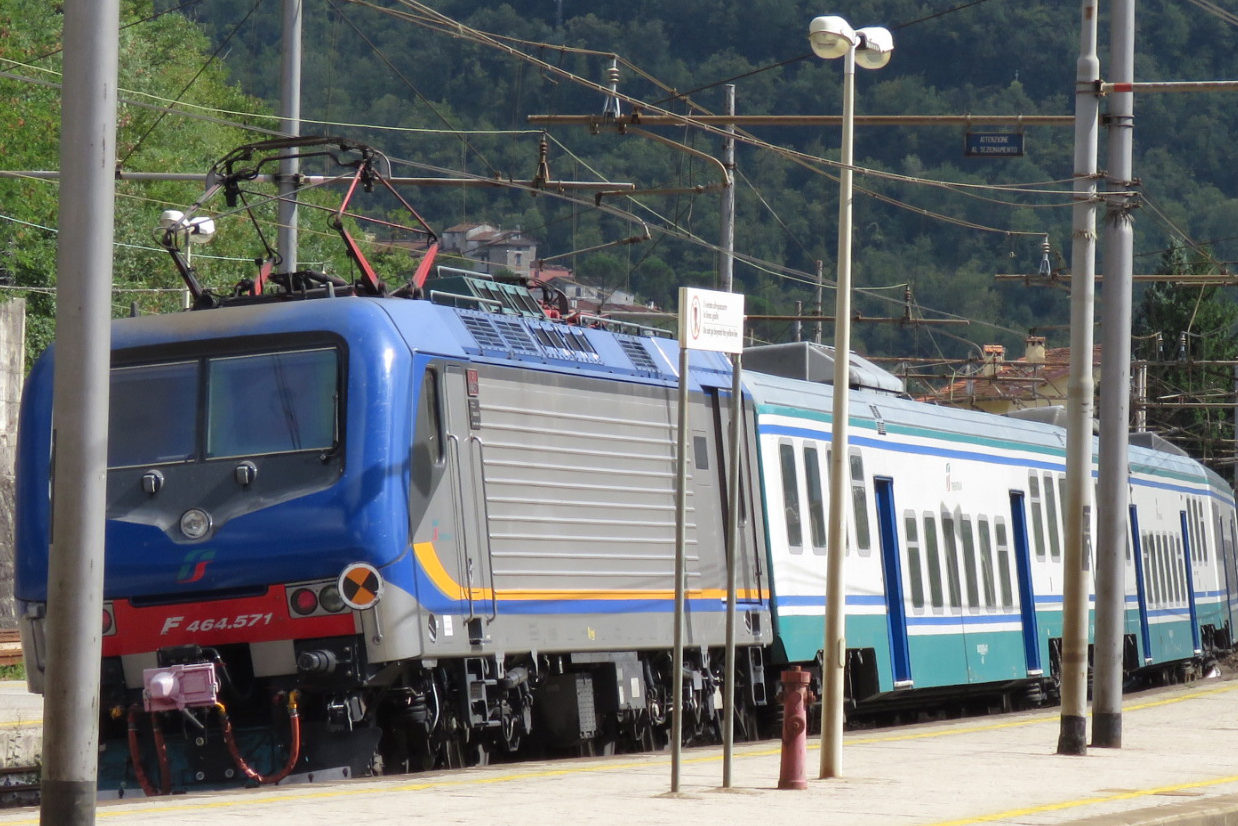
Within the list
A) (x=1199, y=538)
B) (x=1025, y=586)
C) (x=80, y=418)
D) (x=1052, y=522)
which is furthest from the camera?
(x=1199, y=538)

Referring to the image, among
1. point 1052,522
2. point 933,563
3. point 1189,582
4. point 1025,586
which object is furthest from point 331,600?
point 1189,582

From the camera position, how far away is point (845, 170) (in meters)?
13.2

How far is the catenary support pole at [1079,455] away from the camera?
15.1 meters

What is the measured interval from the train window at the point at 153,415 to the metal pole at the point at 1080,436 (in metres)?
6.53

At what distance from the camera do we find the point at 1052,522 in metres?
23.2

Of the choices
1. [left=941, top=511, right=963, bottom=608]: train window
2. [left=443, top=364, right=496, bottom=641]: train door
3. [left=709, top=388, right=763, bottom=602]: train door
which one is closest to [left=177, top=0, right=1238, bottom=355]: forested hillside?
[left=941, top=511, right=963, bottom=608]: train window

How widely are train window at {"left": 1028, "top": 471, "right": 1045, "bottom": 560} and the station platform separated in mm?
6575

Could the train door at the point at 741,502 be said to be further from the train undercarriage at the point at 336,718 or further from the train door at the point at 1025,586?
the train door at the point at 1025,586

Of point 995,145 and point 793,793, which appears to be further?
point 995,145

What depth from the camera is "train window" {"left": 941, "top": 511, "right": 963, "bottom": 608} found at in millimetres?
20375

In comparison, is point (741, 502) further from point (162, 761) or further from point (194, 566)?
point (162, 761)

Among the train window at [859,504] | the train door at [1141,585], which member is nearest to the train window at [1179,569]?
the train door at [1141,585]

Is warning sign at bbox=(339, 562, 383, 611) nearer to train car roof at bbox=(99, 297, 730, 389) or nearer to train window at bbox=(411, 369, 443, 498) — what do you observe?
train window at bbox=(411, 369, 443, 498)

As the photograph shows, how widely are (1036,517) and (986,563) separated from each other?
1661mm
